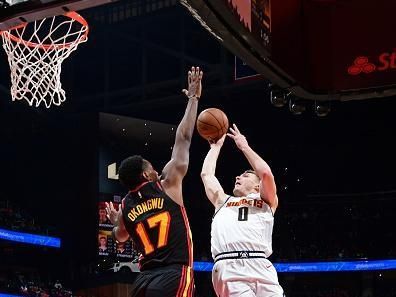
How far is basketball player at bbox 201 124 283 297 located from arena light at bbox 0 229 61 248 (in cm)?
1614

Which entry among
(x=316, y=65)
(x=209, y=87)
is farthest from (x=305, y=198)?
(x=316, y=65)

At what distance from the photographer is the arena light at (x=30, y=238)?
68.6ft

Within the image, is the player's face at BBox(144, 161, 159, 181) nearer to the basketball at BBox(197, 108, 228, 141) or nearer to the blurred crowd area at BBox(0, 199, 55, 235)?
the basketball at BBox(197, 108, 228, 141)

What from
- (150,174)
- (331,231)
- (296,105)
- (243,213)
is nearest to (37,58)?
(296,105)

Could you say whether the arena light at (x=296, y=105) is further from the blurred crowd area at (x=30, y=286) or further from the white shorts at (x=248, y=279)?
the blurred crowd area at (x=30, y=286)

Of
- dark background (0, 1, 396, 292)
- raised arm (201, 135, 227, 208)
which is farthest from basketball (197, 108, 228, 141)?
dark background (0, 1, 396, 292)

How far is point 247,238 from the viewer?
5.46m

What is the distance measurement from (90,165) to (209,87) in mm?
4607

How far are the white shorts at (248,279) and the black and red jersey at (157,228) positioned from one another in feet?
3.19

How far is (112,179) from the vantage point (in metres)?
22.0

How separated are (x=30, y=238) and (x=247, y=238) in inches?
677

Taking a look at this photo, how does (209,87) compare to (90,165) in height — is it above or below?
above

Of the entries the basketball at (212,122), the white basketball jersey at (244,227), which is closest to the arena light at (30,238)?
the basketball at (212,122)

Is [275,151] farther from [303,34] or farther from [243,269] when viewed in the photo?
[243,269]
